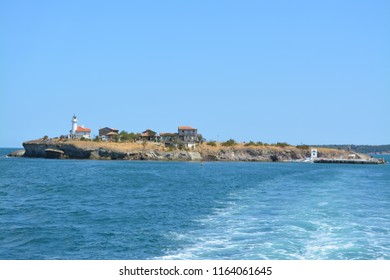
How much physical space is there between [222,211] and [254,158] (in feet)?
404

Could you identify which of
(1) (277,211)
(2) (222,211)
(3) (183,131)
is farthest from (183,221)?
(3) (183,131)

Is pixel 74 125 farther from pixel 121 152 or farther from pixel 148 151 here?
pixel 148 151

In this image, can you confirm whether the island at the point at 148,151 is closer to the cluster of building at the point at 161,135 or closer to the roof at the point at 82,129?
the cluster of building at the point at 161,135

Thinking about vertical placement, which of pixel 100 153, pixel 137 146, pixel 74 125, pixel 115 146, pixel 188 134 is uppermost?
pixel 74 125

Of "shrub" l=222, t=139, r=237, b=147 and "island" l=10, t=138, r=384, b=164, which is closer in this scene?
"island" l=10, t=138, r=384, b=164

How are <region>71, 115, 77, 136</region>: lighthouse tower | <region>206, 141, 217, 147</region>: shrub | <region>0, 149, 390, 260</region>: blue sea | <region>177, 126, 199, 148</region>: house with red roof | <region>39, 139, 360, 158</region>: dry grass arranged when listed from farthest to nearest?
<region>71, 115, 77, 136</region>: lighthouse tower
<region>177, 126, 199, 148</region>: house with red roof
<region>206, 141, 217, 147</region>: shrub
<region>39, 139, 360, 158</region>: dry grass
<region>0, 149, 390, 260</region>: blue sea

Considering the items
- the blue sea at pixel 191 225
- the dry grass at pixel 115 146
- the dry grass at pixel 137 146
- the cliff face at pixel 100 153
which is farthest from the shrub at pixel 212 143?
the blue sea at pixel 191 225

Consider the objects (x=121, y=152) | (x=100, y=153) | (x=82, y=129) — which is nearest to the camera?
(x=121, y=152)

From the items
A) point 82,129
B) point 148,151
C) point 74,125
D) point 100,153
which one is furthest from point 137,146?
point 74,125

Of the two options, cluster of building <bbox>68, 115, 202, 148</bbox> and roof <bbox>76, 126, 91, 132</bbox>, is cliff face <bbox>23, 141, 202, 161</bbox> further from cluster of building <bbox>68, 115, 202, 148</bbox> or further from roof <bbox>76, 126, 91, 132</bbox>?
roof <bbox>76, 126, 91, 132</bbox>

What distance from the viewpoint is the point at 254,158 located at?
15600 centimetres

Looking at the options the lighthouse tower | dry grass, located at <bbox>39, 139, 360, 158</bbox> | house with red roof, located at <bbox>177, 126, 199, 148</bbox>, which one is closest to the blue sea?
dry grass, located at <bbox>39, 139, 360, 158</bbox>
